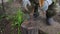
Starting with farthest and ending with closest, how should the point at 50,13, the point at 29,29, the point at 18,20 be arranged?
the point at 50,13 → the point at 18,20 → the point at 29,29

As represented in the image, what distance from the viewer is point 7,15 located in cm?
422

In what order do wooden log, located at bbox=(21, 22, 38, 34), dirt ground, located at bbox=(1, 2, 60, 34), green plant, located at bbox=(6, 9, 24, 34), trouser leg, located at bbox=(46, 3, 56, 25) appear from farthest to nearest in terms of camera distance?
trouser leg, located at bbox=(46, 3, 56, 25) < dirt ground, located at bbox=(1, 2, 60, 34) < green plant, located at bbox=(6, 9, 24, 34) < wooden log, located at bbox=(21, 22, 38, 34)

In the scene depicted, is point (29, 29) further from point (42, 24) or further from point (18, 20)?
point (42, 24)

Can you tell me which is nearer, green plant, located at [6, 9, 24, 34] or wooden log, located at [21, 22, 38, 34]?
wooden log, located at [21, 22, 38, 34]

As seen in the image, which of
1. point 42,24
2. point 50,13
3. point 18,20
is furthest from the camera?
point 42,24

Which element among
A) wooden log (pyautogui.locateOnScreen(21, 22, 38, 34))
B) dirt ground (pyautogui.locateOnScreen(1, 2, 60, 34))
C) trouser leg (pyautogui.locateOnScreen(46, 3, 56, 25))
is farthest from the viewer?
trouser leg (pyautogui.locateOnScreen(46, 3, 56, 25))

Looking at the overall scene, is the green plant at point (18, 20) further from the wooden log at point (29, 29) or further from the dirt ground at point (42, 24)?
the wooden log at point (29, 29)

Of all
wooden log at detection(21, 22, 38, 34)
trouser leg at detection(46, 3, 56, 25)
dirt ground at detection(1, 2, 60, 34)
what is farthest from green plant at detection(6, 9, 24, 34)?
trouser leg at detection(46, 3, 56, 25)

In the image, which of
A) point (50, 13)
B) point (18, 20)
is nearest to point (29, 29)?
point (18, 20)

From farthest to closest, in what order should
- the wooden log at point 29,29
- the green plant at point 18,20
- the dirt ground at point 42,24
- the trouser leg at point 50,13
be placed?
the trouser leg at point 50,13
the dirt ground at point 42,24
the green plant at point 18,20
the wooden log at point 29,29

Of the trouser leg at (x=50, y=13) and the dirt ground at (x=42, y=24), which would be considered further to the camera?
the trouser leg at (x=50, y=13)

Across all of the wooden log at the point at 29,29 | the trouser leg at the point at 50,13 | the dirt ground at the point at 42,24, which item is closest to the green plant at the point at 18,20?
the dirt ground at the point at 42,24

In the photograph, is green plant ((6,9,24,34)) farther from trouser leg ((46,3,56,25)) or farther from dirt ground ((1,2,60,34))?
trouser leg ((46,3,56,25))

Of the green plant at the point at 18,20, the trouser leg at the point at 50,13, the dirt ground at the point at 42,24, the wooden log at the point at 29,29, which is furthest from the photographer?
the trouser leg at the point at 50,13
